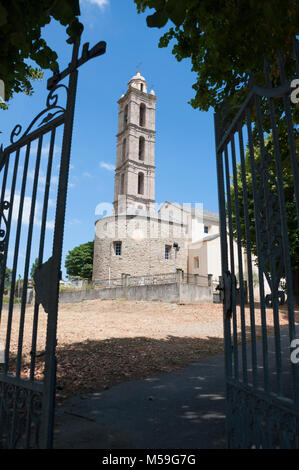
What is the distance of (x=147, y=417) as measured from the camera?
11.5ft

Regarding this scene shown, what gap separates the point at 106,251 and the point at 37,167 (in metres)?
33.2

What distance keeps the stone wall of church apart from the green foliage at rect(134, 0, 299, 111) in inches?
1191

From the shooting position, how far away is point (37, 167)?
3416 mm

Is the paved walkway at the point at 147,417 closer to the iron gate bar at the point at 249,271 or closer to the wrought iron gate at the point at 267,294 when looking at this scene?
the wrought iron gate at the point at 267,294

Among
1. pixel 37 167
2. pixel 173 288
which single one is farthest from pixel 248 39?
pixel 173 288

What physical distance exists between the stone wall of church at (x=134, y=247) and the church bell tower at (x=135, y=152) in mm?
9347

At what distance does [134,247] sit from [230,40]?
103 ft

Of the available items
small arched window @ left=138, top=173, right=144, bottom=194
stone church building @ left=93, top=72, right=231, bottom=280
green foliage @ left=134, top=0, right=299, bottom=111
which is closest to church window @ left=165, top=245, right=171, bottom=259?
stone church building @ left=93, top=72, right=231, bottom=280

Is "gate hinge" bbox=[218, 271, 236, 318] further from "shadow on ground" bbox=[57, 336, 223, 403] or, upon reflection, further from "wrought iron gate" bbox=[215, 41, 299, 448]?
"shadow on ground" bbox=[57, 336, 223, 403]

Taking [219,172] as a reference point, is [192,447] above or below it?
below
